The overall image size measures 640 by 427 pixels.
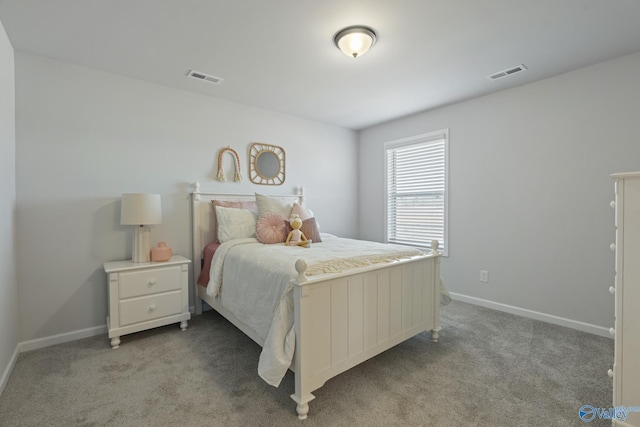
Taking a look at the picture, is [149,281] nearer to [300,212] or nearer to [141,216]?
[141,216]

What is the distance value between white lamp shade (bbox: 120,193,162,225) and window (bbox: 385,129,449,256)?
2.98 m

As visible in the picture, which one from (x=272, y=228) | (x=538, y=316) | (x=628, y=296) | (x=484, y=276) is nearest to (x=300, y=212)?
(x=272, y=228)

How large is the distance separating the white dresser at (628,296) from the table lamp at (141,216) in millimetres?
3019

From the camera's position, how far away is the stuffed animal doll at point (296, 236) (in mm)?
2634

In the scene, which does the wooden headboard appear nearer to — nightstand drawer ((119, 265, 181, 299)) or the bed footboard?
nightstand drawer ((119, 265, 181, 299))

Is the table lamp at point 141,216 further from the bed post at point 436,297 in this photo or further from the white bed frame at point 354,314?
the bed post at point 436,297

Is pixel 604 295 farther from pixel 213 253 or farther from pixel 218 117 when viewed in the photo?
pixel 218 117

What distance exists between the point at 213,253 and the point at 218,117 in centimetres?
153

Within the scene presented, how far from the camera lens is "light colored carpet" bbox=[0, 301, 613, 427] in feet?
5.06

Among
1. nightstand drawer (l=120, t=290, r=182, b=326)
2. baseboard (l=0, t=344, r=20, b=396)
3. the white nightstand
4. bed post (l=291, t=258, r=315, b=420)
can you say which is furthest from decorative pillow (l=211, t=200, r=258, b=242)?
bed post (l=291, t=258, r=315, b=420)

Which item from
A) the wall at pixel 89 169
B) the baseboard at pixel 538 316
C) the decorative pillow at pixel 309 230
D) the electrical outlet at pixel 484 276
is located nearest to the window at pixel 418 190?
the electrical outlet at pixel 484 276

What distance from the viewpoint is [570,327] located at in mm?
2668

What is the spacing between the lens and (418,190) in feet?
12.8

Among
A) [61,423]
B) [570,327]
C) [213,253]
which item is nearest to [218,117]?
[213,253]
